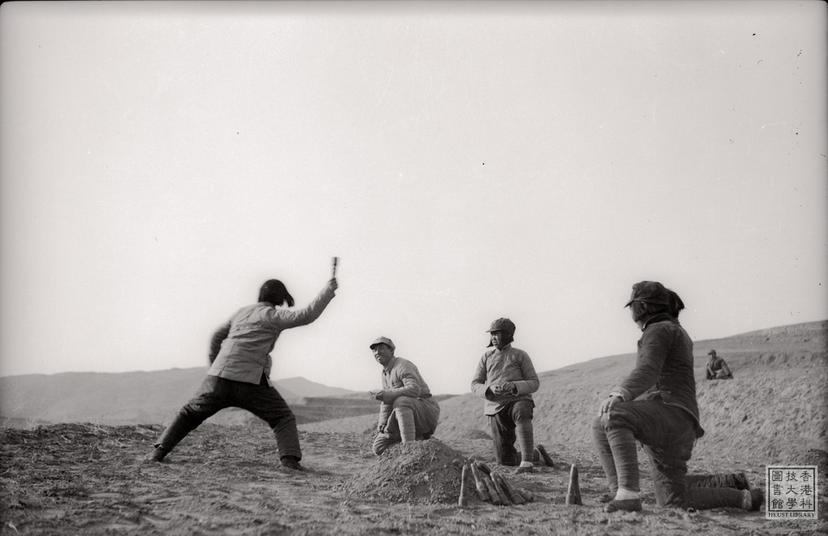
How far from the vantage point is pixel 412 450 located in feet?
16.5

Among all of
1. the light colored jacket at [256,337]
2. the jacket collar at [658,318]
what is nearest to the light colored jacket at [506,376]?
the light colored jacket at [256,337]

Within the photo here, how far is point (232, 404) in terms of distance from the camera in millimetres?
5754

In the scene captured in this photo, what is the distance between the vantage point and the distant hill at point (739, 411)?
12.8 m

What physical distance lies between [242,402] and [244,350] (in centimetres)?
46

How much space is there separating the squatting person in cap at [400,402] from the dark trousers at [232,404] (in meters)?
0.98

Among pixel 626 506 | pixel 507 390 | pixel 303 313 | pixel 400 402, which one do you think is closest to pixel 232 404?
pixel 303 313

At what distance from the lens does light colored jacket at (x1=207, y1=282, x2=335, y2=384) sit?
570cm

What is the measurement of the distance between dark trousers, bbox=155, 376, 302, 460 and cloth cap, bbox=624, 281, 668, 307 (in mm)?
3081

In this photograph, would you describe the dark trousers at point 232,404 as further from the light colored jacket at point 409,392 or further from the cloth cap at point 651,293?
the cloth cap at point 651,293

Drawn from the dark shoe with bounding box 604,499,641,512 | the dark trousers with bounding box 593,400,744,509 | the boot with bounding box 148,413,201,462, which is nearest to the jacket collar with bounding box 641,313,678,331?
the dark trousers with bounding box 593,400,744,509

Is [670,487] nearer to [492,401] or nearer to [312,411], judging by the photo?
[492,401]

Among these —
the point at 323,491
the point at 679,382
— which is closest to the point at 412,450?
the point at 323,491

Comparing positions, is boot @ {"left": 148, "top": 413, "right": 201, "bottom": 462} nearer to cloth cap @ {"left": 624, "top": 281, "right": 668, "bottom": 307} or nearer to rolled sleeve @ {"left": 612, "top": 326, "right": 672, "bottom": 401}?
rolled sleeve @ {"left": 612, "top": 326, "right": 672, "bottom": 401}

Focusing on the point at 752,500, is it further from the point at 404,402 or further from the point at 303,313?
the point at 303,313
